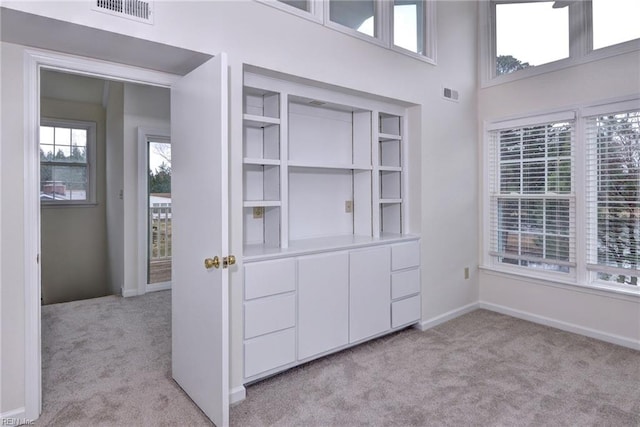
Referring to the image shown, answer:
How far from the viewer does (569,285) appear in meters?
3.45

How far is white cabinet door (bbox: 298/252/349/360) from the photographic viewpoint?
8.82 ft

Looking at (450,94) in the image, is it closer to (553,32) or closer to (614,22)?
(553,32)

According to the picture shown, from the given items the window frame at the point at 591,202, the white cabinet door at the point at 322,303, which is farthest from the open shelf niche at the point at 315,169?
the window frame at the point at 591,202

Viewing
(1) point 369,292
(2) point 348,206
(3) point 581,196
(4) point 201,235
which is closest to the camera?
(4) point 201,235

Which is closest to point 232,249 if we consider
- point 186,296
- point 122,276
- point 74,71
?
point 186,296

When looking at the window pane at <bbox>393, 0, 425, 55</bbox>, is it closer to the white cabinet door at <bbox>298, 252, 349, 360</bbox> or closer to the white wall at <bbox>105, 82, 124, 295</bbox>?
the white cabinet door at <bbox>298, 252, 349, 360</bbox>

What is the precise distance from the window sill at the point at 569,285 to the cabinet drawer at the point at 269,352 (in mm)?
2484

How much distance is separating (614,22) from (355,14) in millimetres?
2165

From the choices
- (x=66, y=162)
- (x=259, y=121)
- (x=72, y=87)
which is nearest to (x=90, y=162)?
(x=66, y=162)

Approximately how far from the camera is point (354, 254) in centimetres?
299

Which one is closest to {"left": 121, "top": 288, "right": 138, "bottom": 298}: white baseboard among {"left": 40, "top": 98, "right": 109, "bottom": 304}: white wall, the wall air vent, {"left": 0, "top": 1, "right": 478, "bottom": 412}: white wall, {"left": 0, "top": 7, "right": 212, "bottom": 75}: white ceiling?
{"left": 0, "top": 1, "right": 478, "bottom": 412}: white wall

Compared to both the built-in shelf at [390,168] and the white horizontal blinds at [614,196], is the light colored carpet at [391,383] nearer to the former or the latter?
the white horizontal blinds at [614,196]

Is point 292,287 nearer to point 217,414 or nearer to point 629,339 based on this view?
point 217,414

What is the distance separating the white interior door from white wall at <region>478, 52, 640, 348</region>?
3088mm
